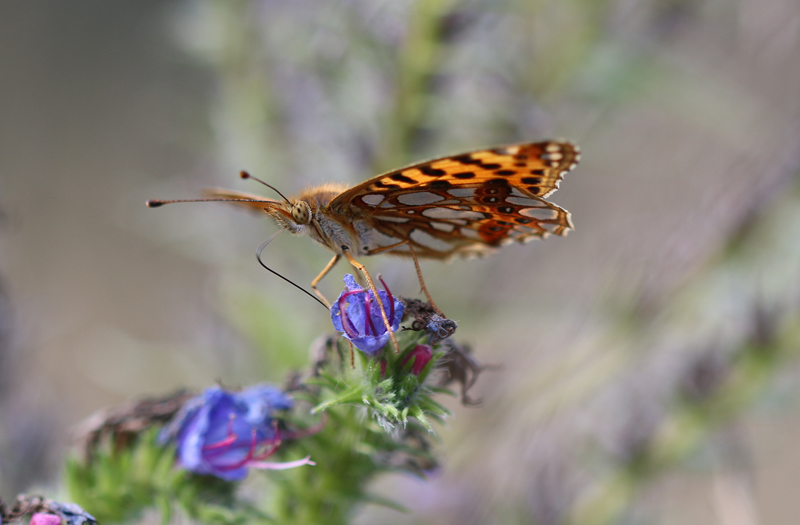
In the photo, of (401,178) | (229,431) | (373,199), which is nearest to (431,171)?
(401,178)

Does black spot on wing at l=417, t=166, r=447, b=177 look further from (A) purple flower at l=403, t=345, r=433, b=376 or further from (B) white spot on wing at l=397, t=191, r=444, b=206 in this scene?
(A) purple flower at l=403, t=345, r=433, b=376

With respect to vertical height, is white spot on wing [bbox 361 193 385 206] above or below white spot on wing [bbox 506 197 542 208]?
below

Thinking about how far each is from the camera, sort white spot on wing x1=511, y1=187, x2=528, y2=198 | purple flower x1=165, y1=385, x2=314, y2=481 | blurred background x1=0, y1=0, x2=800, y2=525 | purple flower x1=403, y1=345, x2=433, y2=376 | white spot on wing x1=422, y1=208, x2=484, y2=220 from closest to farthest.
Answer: purple flower x1=403, y1=345, x2=433, y2=376 → purple flower x1=165, y1=385, x2=314, y2=481 → white spot on wing x1=511, y1=187, x2=528, y2=198 → white spot on wing x1=422, y1=208, x2=484, y2=220 → blurred background x1=0, y1=0, x2=800, y2=525

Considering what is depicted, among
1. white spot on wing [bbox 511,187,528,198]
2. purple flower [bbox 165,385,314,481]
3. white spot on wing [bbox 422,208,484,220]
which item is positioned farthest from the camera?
white spot on wing [bbox 422,208,484,220]

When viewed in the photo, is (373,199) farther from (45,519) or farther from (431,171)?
(45,519)

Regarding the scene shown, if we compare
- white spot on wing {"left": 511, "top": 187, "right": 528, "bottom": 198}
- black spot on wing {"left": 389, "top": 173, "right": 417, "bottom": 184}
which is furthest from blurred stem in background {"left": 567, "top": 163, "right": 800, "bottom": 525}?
black spot on wing {"left": 389, "top": 173, "right": 417, "bottom": 184}

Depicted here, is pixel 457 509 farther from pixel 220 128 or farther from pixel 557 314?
pixel 220 128

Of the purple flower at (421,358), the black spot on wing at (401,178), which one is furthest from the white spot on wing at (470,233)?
the purple flower at (421,358)

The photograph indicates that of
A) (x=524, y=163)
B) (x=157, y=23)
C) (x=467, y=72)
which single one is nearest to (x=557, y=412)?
(x=524, y=163)
